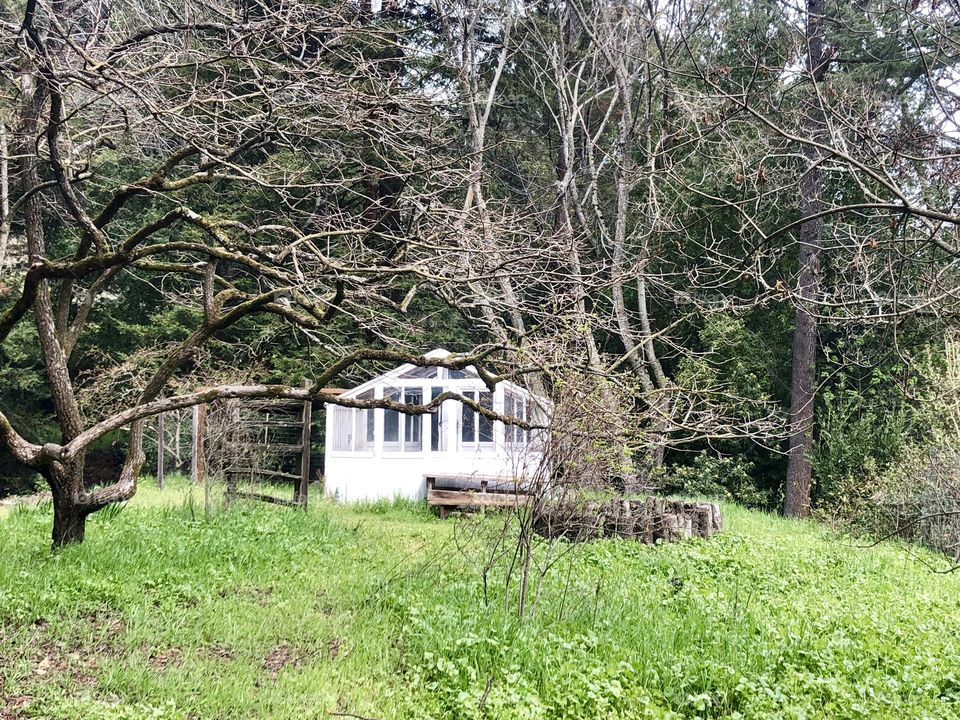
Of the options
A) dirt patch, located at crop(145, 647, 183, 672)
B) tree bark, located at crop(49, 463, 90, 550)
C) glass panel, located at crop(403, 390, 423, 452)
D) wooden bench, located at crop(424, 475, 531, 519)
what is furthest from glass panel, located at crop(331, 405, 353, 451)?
dirt patch, located at crop(145, 647, 183, 672)

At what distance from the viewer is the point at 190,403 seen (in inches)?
235

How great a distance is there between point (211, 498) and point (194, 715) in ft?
19.0

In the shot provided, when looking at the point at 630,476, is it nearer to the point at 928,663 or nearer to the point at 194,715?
the point at 928,663

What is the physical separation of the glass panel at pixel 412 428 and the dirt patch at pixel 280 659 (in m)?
→ 9.76

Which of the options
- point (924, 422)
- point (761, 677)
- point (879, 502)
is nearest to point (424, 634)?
point (761, 677)

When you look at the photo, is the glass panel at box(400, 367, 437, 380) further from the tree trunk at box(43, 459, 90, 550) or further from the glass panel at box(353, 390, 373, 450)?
the tree trunk at box(43, 459, 90, 550)

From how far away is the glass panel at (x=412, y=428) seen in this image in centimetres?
1526

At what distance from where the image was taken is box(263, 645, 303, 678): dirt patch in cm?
510

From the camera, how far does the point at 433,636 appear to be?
5312 millimetres

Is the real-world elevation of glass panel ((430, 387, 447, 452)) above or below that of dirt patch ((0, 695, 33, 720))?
above

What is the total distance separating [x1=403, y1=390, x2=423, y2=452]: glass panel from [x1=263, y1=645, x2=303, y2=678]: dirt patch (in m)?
9.76

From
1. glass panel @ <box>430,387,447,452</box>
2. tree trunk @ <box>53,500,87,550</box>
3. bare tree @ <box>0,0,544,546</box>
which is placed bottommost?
tree trunk @ <box>53,500,87,550</box>

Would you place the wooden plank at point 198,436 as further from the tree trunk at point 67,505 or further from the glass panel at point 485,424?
the tree trunk at point 67,505

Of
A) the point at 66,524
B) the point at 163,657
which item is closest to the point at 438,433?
the point at 66,524
